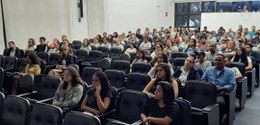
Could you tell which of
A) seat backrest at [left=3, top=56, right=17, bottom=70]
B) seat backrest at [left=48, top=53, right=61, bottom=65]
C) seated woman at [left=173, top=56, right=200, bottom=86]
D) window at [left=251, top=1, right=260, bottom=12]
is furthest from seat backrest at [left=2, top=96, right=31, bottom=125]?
window at [left=251, top=1, right=260, bottom=12]

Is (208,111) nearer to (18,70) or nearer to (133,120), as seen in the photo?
(133,120)

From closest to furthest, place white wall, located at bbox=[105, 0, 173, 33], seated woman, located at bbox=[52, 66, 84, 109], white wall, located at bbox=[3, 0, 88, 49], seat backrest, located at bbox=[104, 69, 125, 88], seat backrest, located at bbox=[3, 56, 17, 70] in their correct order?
1. seated woman, located at bbox=[52, 66, 84, 109]
2. seat backrest, located at bbox=[104, 69, 125, 88]
3. seat backrest, located at bbox=[3, 56, 17, 70]
4. white wall, located at bbox=[3, 0, 88, 49]
5. white wall, located at bbox=[105, 0, 173, 33]

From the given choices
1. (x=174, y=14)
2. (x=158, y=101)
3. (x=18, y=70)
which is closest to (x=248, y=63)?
(x=158, y=101)

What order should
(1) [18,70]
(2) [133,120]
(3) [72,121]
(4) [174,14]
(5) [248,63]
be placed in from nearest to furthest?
(3) [72,121] → (2) [133,120] → (5) [248,63] → (1) [18,70] → (4) [174,14]

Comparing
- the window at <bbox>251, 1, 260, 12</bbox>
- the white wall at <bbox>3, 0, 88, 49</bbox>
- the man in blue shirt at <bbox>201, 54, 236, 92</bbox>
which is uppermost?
the window at <bbox>251, 1, 260, 12</bbox>

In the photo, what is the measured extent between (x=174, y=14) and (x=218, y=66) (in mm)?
14722

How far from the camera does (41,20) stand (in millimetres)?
10711

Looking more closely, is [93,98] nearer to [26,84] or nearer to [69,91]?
[69,91]

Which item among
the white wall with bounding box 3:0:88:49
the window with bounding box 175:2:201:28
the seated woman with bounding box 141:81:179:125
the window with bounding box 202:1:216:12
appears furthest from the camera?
the window with bounding box 175:2:201:28

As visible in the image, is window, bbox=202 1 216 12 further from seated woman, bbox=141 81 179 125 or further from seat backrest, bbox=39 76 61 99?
seated woman, bbox=141 81 179 125

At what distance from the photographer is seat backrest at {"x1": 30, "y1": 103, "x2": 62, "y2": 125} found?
9.45ft

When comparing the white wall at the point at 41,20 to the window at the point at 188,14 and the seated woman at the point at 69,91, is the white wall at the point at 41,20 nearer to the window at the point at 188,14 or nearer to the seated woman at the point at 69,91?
the seated woman at the point at 69,91

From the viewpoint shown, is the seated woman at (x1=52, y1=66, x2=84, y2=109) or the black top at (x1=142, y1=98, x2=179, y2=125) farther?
the seated woman at (x1=52, y1=66, x2=84, y2=109)

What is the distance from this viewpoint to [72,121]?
2.73m
